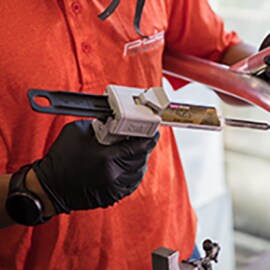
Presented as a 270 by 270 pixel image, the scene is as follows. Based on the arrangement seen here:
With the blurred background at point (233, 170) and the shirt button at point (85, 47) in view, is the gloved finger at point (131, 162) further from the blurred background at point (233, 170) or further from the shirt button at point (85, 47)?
the blurred background at point (233, 170)

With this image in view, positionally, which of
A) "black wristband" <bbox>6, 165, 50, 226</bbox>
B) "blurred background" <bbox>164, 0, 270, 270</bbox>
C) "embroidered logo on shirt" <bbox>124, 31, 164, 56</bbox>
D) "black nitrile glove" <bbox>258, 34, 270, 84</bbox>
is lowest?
"blurred background" <bbox>164, 0, 270, 270</bbox>

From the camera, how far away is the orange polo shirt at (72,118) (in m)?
0.82

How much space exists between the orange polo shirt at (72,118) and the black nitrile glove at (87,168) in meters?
0.12

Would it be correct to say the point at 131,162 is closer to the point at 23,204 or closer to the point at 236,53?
the point at 23,204

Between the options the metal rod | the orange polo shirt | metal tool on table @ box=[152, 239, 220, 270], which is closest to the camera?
metal tool on table @ box=[152, 239, 220, 270]

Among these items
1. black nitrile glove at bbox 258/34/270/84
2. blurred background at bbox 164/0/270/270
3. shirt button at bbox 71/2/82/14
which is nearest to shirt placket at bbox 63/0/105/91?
shirt button at bbox 71/2/82/14

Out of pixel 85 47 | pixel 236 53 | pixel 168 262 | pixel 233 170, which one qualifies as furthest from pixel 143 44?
pixel 233 170

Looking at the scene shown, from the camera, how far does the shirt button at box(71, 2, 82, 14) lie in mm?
854

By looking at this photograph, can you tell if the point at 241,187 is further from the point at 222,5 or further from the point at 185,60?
the point at 185,60

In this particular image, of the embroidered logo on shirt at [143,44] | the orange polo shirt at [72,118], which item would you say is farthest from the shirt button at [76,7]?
the embroidered logo on shirt at [143,44]

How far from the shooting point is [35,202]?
0.76 meters

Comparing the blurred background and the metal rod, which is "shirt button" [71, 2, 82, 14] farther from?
the blurred background

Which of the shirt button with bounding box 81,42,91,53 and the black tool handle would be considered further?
the shirt button with bounding box 81,42,91,53

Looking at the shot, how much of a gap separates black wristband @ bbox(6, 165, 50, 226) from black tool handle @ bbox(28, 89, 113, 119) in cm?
18
